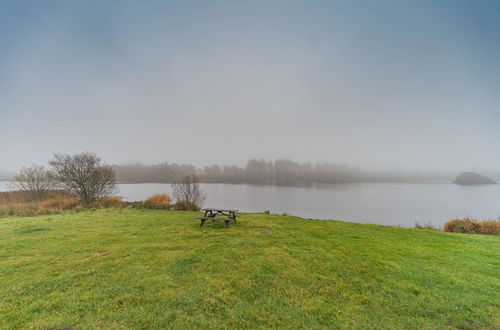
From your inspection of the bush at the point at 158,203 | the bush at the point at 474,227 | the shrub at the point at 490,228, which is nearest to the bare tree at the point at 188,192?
the bush at the point at 158,203

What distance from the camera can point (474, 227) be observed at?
31.4ft

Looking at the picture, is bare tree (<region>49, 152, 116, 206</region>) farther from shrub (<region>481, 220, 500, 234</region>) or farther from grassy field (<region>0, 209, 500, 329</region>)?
shrub (<region>481, 220, 500, 234</region>)

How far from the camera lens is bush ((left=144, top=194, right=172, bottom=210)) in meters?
13.0

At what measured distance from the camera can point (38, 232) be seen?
624 centimetres

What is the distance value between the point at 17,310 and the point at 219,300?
8.90ft

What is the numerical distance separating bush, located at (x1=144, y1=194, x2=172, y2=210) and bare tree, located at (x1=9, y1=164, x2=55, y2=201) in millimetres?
9348

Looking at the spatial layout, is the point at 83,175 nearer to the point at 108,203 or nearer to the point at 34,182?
the point at 108,203

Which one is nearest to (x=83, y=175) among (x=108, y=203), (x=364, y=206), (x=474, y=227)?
(x=108, y=203)

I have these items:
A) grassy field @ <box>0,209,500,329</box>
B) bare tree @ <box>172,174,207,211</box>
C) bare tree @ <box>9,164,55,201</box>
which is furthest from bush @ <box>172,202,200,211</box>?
bare tree @ <box>9,164,55,201</box>

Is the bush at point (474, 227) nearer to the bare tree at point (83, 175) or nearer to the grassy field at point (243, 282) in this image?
the grassy field at point (243, 282)

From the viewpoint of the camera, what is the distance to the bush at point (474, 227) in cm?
902

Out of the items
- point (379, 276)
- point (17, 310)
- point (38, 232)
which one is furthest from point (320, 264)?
point (38, 232)

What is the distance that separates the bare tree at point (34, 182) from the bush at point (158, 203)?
30.7ft

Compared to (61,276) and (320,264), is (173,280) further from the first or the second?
(320,264)
